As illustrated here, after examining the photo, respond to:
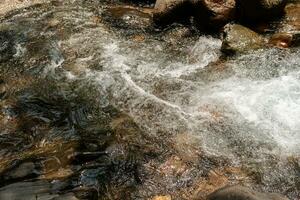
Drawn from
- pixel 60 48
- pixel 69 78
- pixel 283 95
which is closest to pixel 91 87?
pixel 69 78

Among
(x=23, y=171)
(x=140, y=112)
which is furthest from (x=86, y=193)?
(x=140, y=112)

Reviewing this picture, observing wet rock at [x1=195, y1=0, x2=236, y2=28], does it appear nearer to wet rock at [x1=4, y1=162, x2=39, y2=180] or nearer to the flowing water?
the flowing water

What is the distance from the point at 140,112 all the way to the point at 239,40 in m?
2.82

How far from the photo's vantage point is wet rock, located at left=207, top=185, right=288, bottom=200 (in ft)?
15.8

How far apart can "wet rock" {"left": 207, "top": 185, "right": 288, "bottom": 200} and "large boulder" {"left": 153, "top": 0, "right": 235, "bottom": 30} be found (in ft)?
15.3

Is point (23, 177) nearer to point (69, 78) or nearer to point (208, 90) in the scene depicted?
point (69, 78)

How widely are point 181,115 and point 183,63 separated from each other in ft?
5.76

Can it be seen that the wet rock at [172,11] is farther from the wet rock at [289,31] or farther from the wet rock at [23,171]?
the wet rock at [23,171]

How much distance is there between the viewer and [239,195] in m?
4.83

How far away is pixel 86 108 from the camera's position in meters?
7.11

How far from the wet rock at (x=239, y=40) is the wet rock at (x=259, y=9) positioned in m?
0.51

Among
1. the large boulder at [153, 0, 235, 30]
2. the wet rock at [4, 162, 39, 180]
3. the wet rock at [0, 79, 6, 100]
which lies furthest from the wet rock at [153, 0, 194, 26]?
the wet rock at [4, 162, 39, 180]

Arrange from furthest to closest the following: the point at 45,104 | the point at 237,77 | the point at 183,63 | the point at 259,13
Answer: the point at 259,13
the point at 183,63
the point at 237,77
the point at 45,104

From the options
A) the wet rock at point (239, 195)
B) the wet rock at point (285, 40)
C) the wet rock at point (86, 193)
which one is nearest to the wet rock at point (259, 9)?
the wet rock at point (285, 40)
